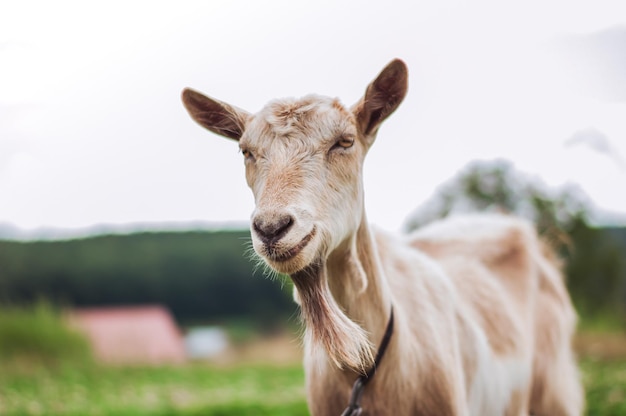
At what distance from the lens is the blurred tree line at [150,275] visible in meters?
15.5

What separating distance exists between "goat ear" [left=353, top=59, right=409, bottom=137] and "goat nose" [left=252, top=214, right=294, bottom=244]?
0.62 m

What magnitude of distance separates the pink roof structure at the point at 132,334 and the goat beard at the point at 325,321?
34.8 feet

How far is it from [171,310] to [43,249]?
3336mm

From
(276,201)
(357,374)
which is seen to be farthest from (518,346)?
(276,201)

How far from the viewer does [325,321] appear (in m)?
2.47

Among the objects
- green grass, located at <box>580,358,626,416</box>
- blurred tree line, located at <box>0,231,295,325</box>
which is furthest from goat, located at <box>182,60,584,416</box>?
blurred tree line, located at <box>0,231,295,325</box>

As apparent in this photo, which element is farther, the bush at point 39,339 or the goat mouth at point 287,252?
the bush at point 39,339

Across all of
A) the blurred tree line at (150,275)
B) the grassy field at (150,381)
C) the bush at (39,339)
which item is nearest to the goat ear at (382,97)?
the grassy field at (150,381)

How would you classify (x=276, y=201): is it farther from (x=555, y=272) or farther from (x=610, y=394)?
(x=610, y=394)

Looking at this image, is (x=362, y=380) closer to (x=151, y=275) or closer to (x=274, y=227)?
(x=274, y=227)

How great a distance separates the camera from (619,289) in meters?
10.2

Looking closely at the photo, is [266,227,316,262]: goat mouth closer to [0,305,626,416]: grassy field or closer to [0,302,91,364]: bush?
[0,305,626,416]: grassy field

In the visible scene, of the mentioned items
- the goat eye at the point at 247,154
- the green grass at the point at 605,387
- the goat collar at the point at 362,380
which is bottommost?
the green grass at the point at 605,387

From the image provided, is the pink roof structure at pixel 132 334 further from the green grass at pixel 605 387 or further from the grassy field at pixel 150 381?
the green grass at pixel 605 387
